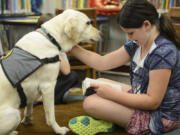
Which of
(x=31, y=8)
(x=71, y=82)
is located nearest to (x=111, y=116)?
(x=71, y=82)

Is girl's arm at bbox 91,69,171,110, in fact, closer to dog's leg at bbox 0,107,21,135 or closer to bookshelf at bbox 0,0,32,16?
dog's leg at bbox 0,107,21,135

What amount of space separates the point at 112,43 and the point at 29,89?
236 cm

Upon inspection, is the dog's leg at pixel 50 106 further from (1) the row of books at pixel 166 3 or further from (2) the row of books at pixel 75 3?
(1) the row of books at pixel 166 3

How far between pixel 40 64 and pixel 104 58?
19.2 inches

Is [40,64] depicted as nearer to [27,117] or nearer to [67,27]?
[67,27]

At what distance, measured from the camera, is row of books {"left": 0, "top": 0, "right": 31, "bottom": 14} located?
292 centimetres

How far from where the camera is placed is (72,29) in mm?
1296

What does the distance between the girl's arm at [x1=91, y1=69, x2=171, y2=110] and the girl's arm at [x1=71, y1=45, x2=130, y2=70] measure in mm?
265

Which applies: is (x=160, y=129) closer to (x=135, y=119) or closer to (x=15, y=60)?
(x=135, y=119)

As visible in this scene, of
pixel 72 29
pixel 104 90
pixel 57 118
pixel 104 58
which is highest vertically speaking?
pixel 72 29

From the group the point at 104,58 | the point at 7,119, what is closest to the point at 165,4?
the point at 104,58

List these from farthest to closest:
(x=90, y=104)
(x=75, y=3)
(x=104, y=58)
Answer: (x=75, y=3)
(x=104, y=58)
(x=90, y=104)

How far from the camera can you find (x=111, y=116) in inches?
51.4

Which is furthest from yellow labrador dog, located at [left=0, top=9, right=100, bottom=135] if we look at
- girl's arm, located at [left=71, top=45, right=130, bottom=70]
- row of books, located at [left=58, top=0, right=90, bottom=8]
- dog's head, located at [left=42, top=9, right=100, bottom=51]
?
row of books, located at [left=58, top=0, right=90, bottom=8]
